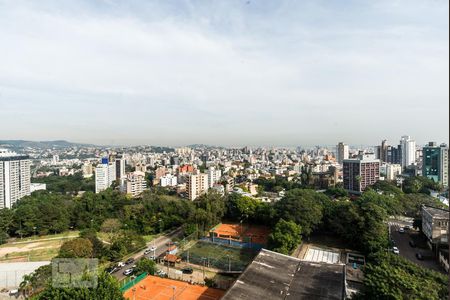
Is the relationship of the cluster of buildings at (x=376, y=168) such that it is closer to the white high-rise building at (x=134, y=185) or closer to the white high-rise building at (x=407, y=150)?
the white high-rise building at (x=407, y=150)

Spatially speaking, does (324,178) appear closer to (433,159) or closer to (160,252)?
(433,159)

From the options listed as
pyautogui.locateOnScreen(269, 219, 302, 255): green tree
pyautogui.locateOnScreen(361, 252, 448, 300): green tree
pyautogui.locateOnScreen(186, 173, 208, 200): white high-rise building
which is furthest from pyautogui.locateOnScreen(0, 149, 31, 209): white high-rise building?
pyautogui.locateOnScreen(361, 252, 448, 300): green tree

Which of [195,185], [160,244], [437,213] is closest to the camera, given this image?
[437,213]

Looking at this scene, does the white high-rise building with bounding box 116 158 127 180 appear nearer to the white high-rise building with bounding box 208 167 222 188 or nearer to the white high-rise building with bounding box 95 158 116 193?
the white high-rise building with bounding box 95 158 116 193

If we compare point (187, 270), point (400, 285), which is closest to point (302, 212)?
point (187, 270)

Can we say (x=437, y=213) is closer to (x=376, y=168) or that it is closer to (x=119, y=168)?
(x=376, y=168)

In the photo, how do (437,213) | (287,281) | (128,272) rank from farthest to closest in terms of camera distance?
(437,213)
(128,272)
(287,281)

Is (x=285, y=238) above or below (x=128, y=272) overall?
above
